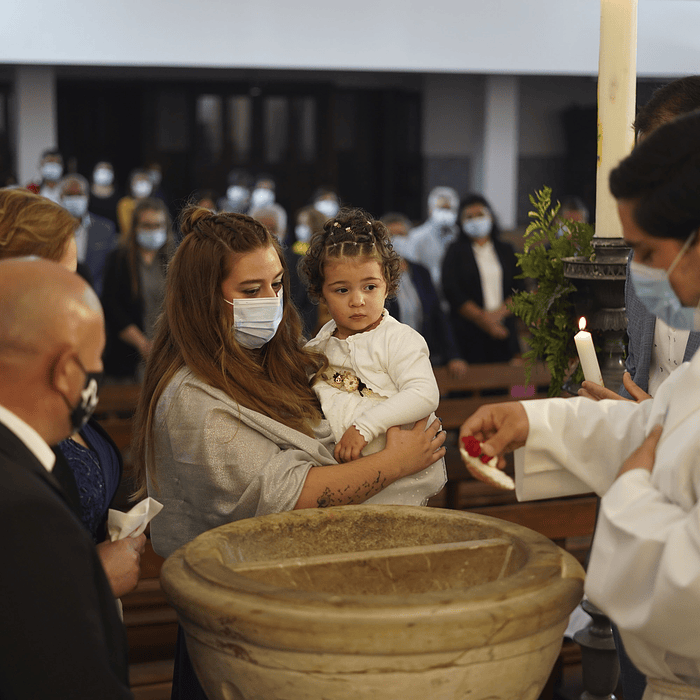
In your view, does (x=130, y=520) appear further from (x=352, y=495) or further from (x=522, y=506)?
(x=522, y=506)

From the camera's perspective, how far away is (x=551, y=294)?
2.25 metres

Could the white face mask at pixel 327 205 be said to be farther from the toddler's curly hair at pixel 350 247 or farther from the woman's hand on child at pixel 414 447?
the woman's hand on child at pixel 414 447

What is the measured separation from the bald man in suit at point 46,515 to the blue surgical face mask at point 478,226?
4632mm

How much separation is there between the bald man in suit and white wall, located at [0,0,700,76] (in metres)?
8.24

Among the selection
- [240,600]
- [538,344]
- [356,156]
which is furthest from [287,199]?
[240,600]

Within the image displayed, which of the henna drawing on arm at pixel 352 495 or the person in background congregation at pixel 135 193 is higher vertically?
the person in background congregation at pixel 135 193

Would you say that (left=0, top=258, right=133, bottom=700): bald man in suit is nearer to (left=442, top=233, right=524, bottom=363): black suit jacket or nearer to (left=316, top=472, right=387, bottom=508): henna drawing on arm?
(left=316, top=472, right=387, bottom=508): henna drawing on arm

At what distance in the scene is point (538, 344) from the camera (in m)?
2.26

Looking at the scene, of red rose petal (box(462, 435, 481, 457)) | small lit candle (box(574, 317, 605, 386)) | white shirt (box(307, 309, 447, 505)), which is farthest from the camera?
white shirt (box(307, 309, 447, 505))

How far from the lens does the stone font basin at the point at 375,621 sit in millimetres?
1227

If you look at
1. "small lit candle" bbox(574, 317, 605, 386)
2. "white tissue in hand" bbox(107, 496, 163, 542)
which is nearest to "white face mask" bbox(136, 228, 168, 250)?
"white tissue in hand" bbox(107, 496, 163, 542)

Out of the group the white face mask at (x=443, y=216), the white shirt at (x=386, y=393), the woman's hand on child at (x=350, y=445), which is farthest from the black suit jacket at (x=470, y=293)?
the woman's hand on child at (x=350, y=445)

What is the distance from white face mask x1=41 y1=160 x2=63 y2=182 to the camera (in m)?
8.11

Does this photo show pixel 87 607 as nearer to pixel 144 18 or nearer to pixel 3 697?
pixel 3 697
